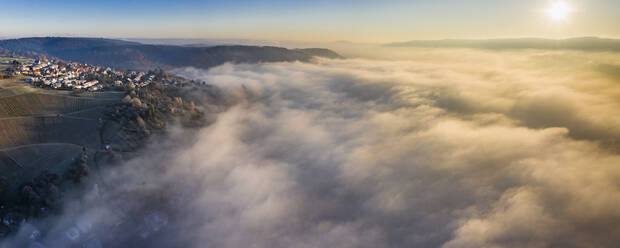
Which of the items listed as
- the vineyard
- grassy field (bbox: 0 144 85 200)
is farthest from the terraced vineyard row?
grassy field (bbox: 0 144 85 200)

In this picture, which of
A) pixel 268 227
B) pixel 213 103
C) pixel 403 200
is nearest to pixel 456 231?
pixel 403 200

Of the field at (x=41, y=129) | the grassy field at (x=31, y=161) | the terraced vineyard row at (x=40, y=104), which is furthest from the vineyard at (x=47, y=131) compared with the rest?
the terraced vineyard row at (x=40, y=104)

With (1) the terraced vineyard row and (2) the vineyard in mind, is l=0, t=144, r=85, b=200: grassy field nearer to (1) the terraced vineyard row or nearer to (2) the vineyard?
(2) the vineyard

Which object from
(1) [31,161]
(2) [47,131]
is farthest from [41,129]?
(1) [31,161]

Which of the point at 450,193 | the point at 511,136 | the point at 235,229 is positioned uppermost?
the point at 511,136

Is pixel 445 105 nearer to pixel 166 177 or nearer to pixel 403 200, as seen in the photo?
pixel 403 200

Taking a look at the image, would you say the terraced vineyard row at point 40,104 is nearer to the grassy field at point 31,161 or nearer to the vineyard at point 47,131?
the vineyard at point 47,131

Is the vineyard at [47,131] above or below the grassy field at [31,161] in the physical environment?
above

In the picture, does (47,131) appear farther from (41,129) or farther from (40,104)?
(40,104)
